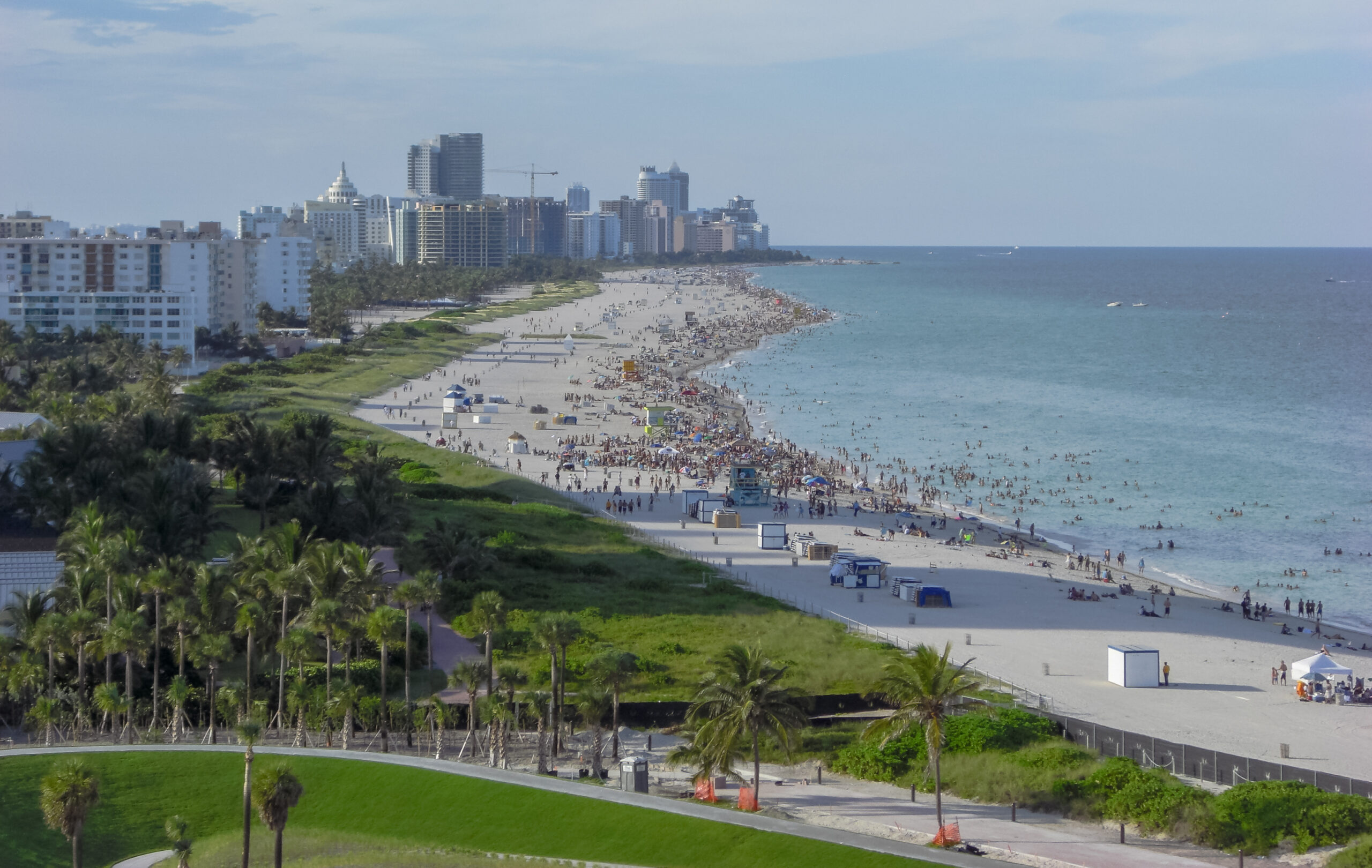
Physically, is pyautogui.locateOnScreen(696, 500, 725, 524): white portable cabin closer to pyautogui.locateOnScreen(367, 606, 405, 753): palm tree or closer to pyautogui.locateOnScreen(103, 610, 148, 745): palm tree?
pyautogui.locateOnScreen(367, 606, 405, 753): palm tree

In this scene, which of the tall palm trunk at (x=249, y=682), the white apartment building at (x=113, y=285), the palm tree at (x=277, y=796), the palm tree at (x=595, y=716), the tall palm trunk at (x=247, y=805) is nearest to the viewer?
the palm tree at (x=277, y=796)

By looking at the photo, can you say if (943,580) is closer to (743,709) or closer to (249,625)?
(743,709)

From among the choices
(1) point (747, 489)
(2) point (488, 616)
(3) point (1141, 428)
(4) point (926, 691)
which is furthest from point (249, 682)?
(3) point (1141, 428)

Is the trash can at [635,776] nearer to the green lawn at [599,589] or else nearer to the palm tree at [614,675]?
the palm tree at [614,675]

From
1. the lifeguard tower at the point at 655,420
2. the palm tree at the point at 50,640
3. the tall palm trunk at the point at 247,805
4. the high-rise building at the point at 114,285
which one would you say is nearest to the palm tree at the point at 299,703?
the palm tree at the point at 50,640

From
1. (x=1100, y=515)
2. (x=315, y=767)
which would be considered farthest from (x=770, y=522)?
(x=315, y=767)
